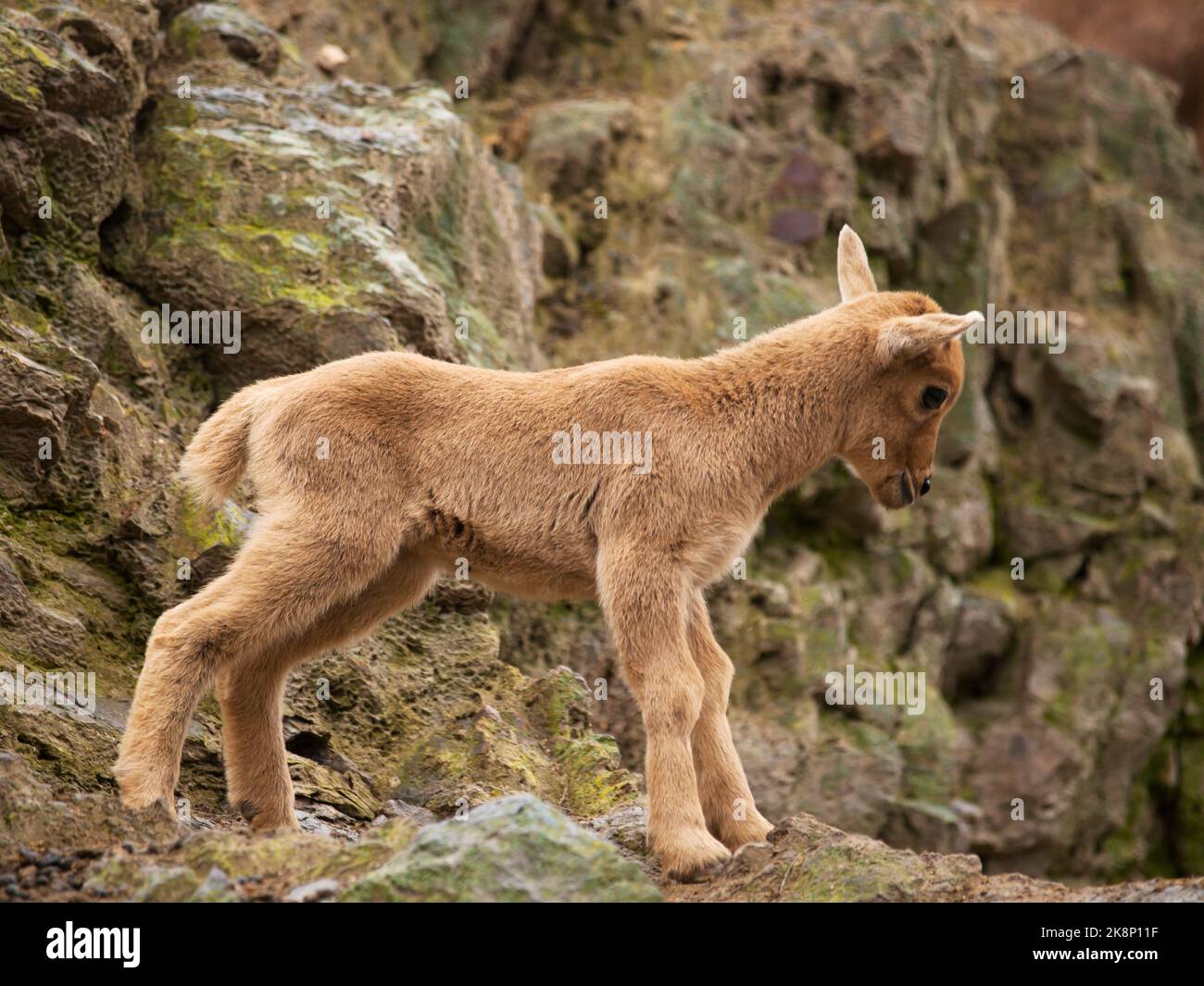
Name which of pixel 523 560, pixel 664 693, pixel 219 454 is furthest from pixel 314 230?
pixel 664 693

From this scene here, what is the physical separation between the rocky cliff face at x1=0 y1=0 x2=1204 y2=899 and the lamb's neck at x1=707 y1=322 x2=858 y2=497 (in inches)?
102

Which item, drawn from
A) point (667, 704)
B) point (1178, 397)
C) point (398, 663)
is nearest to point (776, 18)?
point (1178, 397)

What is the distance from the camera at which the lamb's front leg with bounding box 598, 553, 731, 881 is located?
8.37 meters

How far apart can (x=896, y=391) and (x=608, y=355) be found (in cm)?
843

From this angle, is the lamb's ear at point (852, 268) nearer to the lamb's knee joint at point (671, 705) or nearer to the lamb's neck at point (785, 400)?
the lamb's neck at point (785, 400)

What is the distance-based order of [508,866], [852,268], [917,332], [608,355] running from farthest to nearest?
[608,355], [852,268], [917,332], [508,866]

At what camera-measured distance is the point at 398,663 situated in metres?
11.9

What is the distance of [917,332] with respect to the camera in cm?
947

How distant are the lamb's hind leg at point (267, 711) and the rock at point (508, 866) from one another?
2579mm

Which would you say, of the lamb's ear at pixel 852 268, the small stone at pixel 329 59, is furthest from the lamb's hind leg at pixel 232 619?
the small stone at pixel 329 59

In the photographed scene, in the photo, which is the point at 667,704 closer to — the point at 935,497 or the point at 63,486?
the point at 63,486

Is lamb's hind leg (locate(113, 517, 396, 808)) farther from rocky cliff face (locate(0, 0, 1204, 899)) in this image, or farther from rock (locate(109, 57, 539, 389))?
rock (locate(109, 57, 539, 389))

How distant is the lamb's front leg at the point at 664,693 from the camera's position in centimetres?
837

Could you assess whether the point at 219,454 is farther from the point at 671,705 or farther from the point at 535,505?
the point at 671,705
